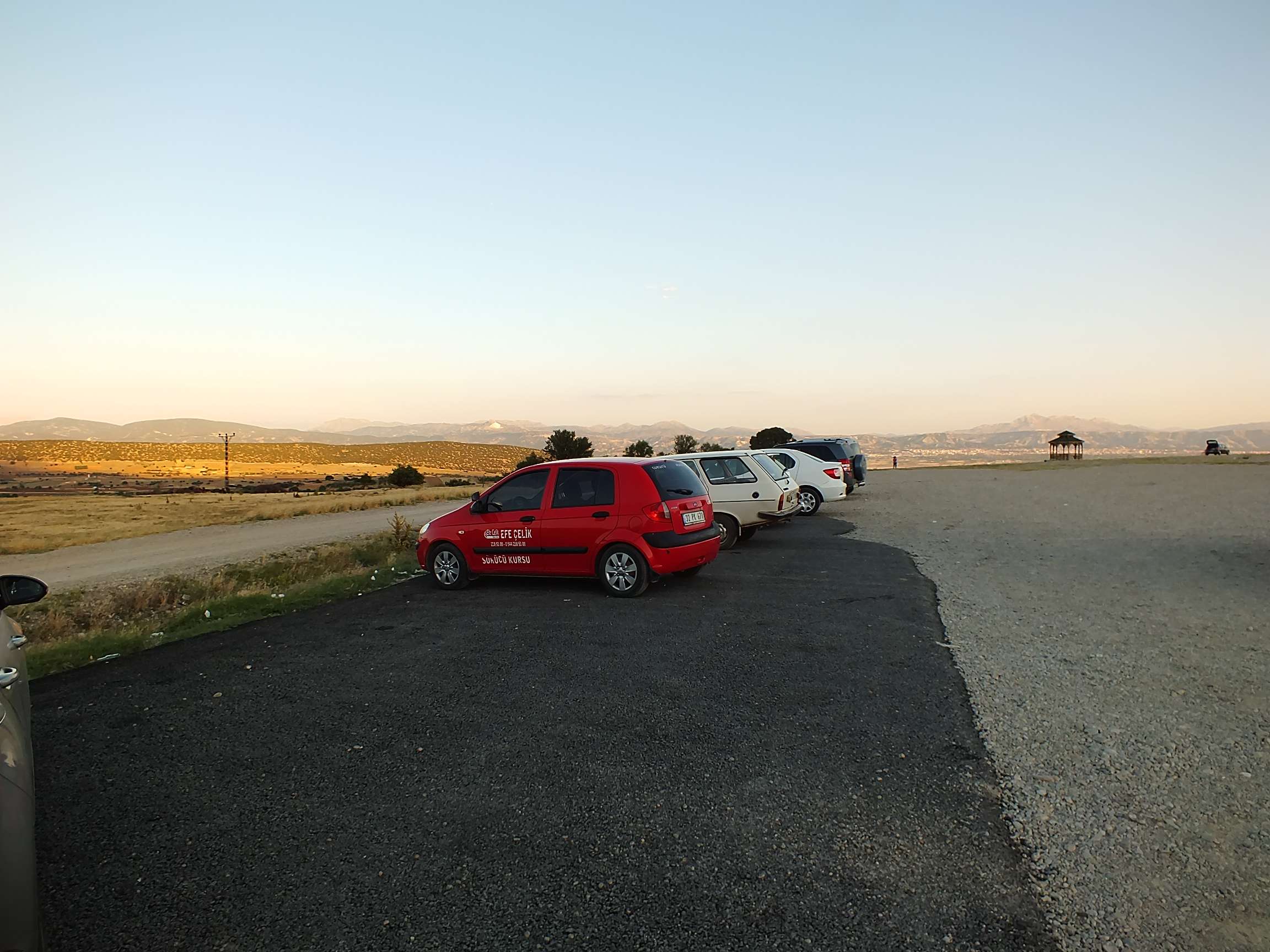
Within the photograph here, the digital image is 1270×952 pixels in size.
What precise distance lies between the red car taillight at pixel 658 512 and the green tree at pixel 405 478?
5875cm

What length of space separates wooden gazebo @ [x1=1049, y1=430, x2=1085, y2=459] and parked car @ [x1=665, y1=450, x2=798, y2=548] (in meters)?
73.6

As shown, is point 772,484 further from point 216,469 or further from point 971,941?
point 216,469

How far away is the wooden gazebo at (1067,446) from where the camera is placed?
77562 millimetres

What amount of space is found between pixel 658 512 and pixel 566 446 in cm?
4477

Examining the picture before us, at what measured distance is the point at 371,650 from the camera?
7234 millimetres

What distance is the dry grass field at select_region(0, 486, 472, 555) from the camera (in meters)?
30.2

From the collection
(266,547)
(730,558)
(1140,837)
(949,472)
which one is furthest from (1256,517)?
(949,472)

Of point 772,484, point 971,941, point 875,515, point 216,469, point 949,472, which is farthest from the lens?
point 216,469

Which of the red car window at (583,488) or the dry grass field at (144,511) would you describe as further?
the dry grass field at (144,511)

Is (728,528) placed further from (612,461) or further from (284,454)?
(284,454)

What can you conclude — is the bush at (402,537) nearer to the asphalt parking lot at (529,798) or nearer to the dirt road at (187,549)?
the dirt road at (187,549)

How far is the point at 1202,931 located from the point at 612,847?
228cm

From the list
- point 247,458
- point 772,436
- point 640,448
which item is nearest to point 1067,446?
point 772,436

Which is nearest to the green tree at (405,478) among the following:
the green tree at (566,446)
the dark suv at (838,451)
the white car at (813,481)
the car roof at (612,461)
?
the green tree at (566,446)
